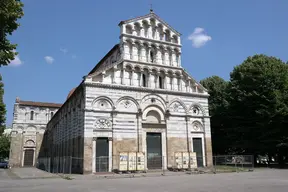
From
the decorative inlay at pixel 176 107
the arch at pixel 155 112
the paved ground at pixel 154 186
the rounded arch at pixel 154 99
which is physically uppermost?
the rounded arch at pixel 154 99

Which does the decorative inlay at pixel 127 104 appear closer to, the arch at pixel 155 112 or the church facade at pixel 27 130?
the arch at pixel 155 112

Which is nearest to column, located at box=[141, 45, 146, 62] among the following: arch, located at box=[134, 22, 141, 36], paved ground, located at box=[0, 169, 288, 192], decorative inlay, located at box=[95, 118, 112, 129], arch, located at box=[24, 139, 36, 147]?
arch, located at box=[134, 22, 141, 36]

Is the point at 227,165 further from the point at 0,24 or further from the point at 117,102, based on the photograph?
the point at 0,24

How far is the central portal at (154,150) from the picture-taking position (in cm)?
2705

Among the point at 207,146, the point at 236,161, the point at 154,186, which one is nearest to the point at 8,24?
the point at 154,186

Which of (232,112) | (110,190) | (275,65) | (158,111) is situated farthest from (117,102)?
(275,65)

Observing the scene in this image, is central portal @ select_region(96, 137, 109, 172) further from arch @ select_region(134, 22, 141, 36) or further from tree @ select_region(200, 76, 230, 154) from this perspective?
tree @ select_region(200, 76, 230, 154)

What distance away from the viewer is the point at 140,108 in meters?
27.3

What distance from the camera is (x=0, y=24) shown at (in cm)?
1355

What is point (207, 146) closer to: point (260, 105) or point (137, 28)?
point (260, 105)

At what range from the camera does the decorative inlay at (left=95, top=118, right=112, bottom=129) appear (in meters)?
25.2

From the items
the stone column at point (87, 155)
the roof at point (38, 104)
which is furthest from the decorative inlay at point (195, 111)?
the roof at point (38, 104)

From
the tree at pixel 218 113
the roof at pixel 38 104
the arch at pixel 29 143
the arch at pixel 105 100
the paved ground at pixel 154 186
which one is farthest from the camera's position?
the roof at pixel 38 104

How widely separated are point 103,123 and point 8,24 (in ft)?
44.3
